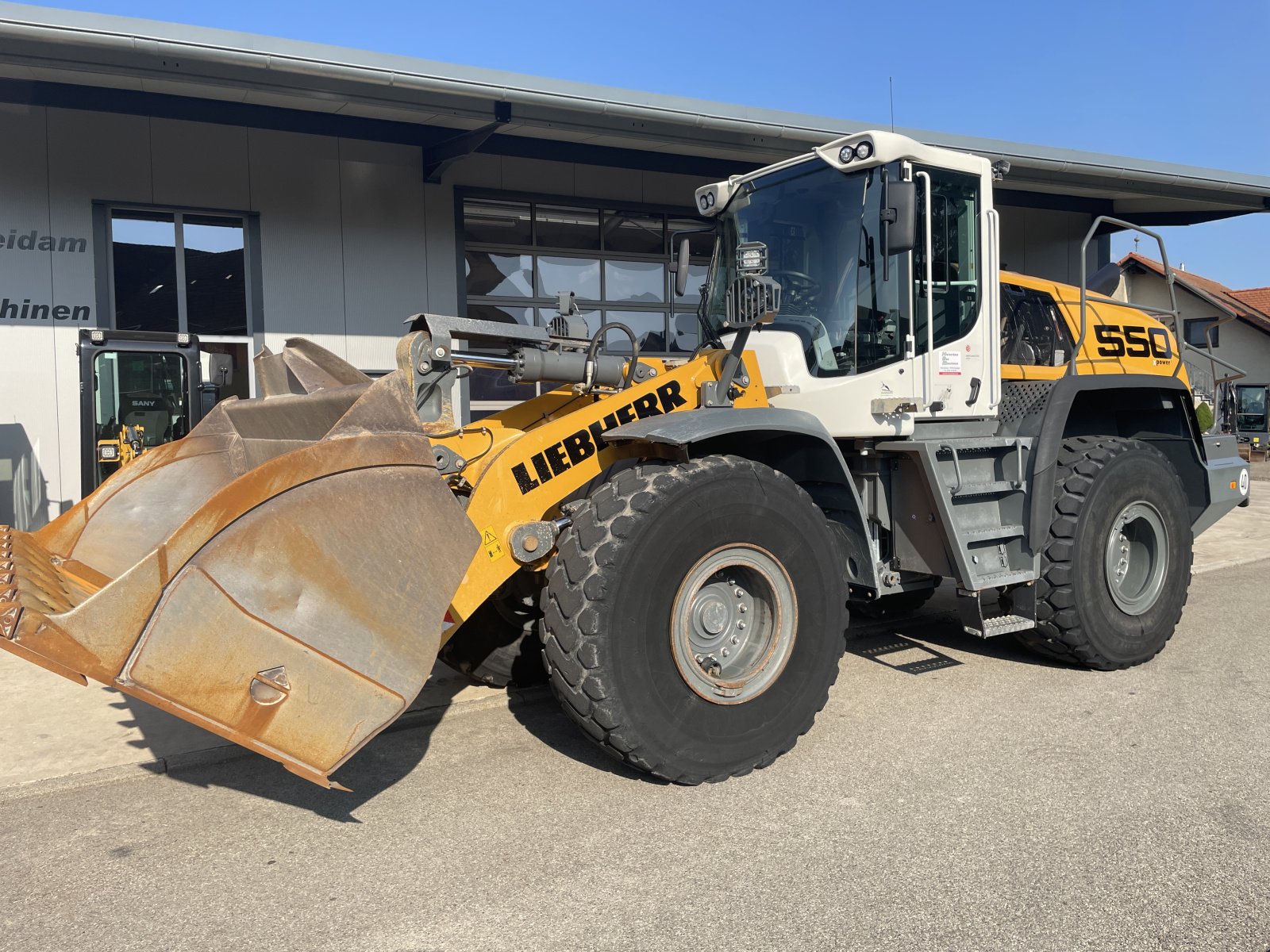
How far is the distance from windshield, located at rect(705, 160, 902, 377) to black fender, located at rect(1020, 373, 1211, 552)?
104cm

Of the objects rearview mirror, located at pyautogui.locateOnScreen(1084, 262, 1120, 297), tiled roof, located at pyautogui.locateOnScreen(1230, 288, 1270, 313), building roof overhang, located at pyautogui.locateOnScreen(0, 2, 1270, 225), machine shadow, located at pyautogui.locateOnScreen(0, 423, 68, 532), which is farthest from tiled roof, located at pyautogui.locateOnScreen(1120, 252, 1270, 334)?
machine shadow, located at pyautogui.locateOnScreen(0, 423, 68, 532)

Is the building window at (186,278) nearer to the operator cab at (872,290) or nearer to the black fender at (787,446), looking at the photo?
the operator cab at (872,290)

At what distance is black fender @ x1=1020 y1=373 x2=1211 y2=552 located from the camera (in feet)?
17.1

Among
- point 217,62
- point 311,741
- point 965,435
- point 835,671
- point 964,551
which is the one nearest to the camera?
point 311,741

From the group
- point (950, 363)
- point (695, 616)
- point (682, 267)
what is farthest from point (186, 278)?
point (695, 616)

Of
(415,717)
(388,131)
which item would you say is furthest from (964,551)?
(388,131)

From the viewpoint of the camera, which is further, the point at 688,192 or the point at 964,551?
the point at 688,192

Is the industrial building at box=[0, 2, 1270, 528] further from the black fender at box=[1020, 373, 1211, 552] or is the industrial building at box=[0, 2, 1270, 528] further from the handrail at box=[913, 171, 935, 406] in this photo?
the handrail at box=[913, 171, 935, 406]

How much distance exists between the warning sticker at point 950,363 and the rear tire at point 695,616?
136 cm

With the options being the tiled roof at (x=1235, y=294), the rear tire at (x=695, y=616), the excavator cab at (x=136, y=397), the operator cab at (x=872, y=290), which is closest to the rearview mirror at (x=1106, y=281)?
the operator cab at (x=872, y=290)

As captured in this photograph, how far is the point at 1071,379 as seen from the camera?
541 centimetres

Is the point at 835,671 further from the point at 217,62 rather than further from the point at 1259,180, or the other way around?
the point at 1259,180

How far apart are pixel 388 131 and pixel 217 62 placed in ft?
9.12

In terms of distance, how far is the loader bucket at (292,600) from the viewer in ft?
9.26
